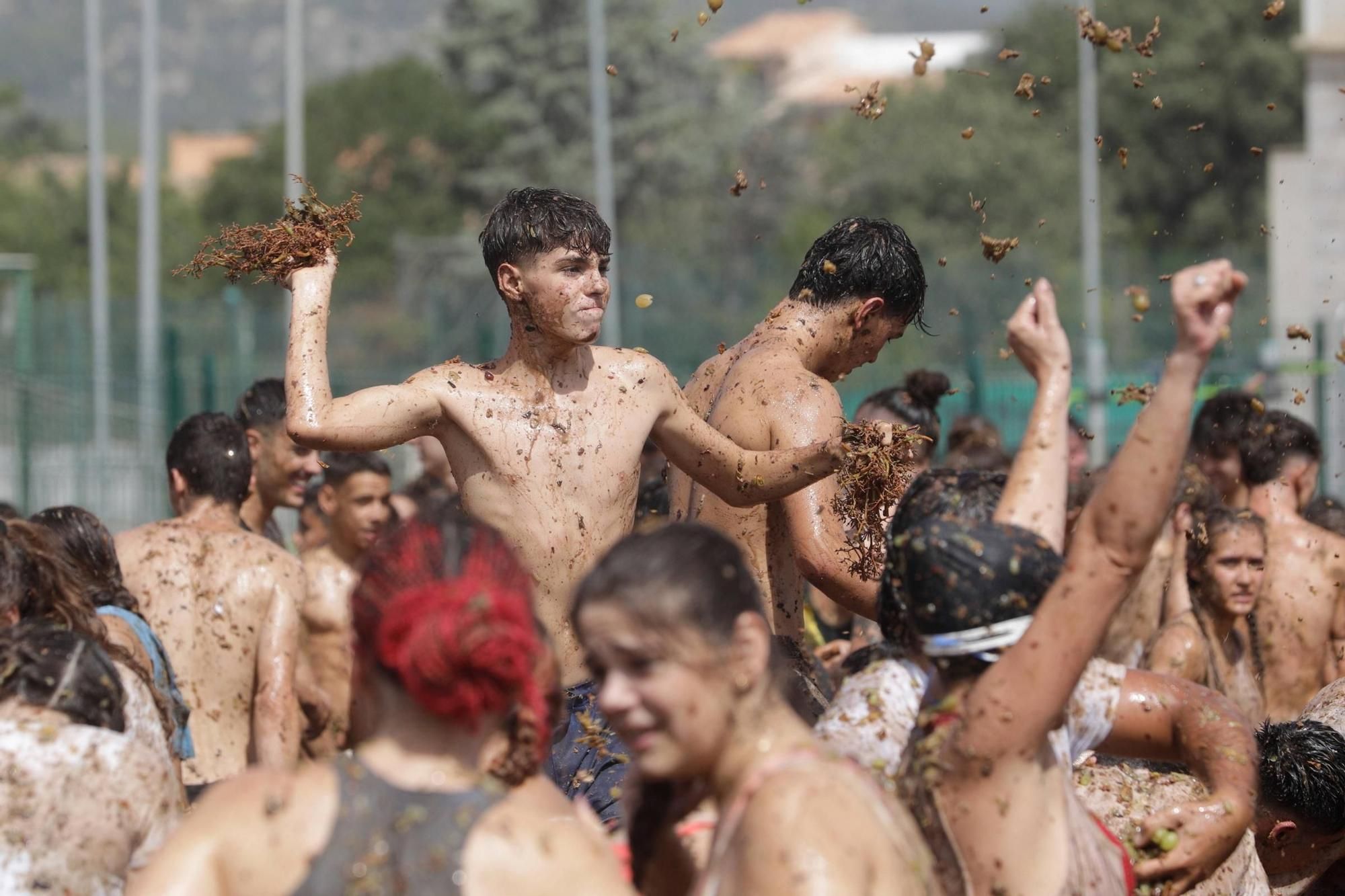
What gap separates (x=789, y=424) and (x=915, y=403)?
117 inches

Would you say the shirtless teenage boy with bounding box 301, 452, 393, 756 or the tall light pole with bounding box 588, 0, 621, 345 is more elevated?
the tall light pole with bounding box 588, 0, 621, 345

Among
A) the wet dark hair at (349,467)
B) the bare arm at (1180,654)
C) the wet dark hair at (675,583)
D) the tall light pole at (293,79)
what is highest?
the tall light pole at (293,79)

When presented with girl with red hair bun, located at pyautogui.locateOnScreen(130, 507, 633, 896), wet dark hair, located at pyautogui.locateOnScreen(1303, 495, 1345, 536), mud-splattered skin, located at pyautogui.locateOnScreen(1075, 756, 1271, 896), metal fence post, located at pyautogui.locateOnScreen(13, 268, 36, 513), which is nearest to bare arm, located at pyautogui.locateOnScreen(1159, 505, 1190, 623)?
wet dark hair, located at pyautogui.locateOnScreen(1303, 495, 1345, 536)

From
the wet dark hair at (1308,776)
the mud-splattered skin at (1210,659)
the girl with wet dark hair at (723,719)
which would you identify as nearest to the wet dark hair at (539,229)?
the girl with wet dark hair at (723,719)

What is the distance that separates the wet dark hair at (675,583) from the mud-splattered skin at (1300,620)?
4762 millimetres

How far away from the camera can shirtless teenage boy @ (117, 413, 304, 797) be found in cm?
617

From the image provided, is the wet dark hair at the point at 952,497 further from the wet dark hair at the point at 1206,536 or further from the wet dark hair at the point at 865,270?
the wet dark hair at the point at 1206,536

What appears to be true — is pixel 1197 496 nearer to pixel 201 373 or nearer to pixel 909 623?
pixel 909 623

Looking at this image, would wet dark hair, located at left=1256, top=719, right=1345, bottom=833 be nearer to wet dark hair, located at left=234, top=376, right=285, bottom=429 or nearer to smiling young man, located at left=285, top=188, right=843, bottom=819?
smiling young man, located at left=285, top=188, right=843, bottom=819

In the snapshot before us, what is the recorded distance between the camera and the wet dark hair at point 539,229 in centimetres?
478

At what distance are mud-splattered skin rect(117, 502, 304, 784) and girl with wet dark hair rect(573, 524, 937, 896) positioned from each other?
143 inches

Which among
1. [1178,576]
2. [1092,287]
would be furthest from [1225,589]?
[1092,287]

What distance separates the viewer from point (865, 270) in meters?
5.36

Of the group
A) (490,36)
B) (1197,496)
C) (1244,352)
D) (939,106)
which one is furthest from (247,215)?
(1197,496)
